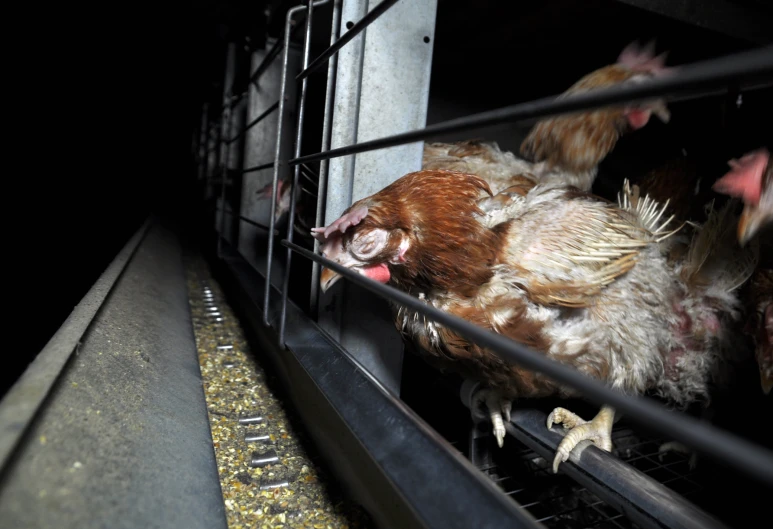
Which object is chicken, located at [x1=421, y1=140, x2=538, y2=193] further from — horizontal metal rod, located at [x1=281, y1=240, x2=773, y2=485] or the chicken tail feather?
horizontal metal rod, located at [x1=281, y1=240, x2=773, y2=485]

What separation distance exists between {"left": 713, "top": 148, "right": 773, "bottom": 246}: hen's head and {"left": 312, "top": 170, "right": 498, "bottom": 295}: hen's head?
1.43 feet

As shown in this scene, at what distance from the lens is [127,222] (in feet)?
18.1

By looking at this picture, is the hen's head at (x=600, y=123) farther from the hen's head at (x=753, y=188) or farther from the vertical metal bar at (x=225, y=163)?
the vertical metal bar at (x=225, y=163)

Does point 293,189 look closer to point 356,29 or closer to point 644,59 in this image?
point 356,29

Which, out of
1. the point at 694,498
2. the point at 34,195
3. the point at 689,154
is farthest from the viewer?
the point at 34,195

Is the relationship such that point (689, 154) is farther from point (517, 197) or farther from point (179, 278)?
point (179, 278)

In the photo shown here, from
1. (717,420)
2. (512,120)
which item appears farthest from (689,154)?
(512,120)

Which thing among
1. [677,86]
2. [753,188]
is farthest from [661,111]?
[677,86]

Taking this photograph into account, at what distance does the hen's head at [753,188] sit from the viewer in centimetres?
79

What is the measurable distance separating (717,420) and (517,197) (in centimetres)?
100

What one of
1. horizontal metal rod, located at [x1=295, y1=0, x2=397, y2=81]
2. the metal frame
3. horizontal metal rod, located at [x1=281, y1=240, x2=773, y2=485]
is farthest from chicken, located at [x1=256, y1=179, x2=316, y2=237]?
horizontal metal rod, located at [x1=281, y1=240, x2=773, y2=485]

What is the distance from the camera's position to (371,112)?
1.20 metres

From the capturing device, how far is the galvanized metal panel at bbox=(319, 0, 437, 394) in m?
1.19

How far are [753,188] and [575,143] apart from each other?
808 millimetres
